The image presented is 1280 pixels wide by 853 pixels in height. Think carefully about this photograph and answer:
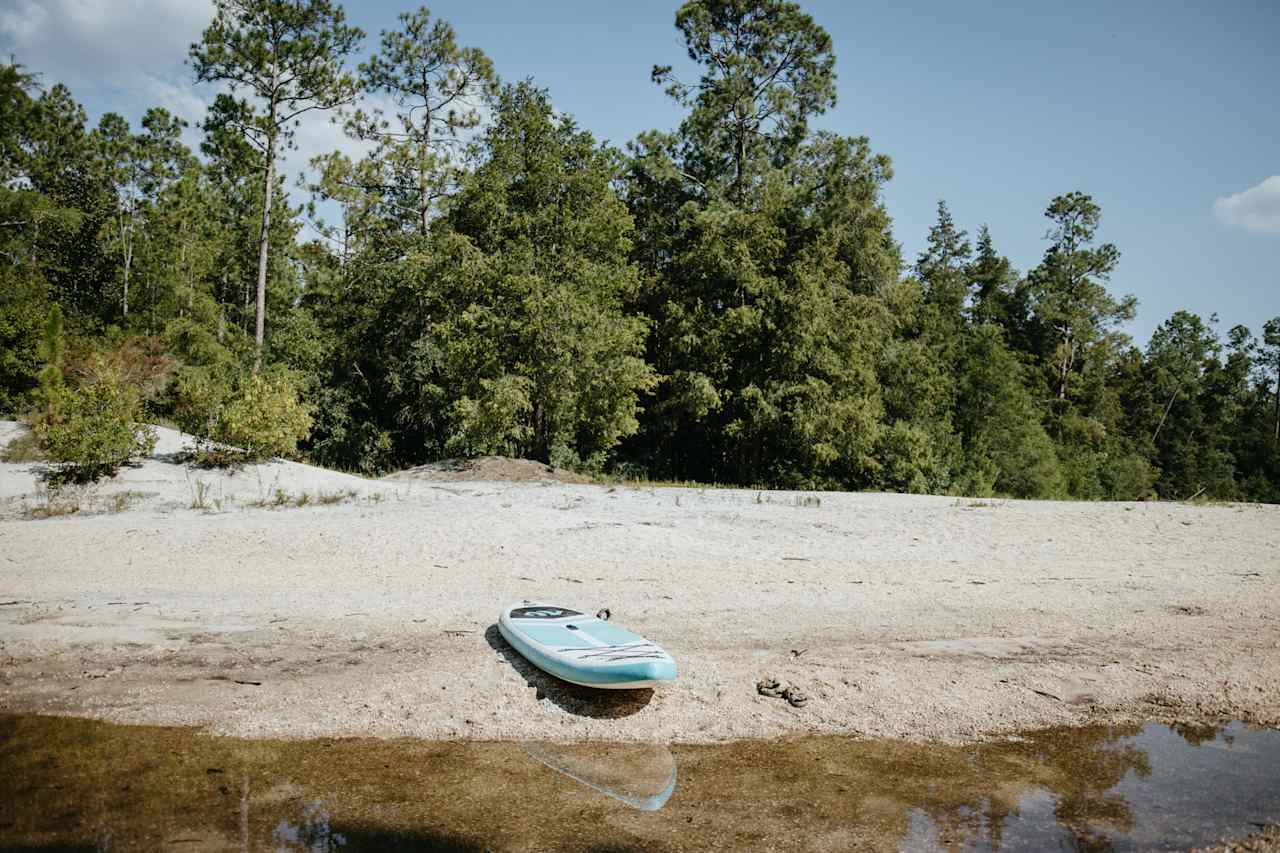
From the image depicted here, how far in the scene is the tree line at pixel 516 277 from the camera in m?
22.4

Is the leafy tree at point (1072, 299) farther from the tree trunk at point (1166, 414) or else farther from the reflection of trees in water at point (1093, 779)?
the reflection of trees in water at point (1093, 779)

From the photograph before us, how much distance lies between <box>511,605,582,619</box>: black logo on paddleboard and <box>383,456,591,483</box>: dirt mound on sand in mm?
9985

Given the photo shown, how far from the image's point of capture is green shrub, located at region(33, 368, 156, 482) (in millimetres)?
13469

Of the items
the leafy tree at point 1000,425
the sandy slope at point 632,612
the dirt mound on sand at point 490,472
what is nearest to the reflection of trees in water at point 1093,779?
the sandy slope at point 632,612

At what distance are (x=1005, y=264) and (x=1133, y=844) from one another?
5064cm

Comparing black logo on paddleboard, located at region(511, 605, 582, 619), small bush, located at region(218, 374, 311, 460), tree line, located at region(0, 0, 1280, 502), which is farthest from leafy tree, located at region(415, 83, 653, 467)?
black logo on paddleboard, located at region(511, 605, 582, 619)

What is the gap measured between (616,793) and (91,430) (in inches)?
493

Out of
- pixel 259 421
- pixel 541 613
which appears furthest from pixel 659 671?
pixel 259 421

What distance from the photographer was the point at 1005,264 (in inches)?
1960

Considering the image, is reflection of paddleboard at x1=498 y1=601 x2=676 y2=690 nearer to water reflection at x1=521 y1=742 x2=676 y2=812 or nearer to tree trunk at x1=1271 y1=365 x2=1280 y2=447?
Result: water reflection at x1=521 y1=742 x2=676 y2=812

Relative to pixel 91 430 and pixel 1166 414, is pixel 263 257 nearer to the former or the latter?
pixel 91 430

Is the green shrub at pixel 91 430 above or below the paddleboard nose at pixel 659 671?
above

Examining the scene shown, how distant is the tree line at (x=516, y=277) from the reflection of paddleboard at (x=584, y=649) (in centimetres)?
1345

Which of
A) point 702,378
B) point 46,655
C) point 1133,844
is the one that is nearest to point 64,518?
point 46,655
